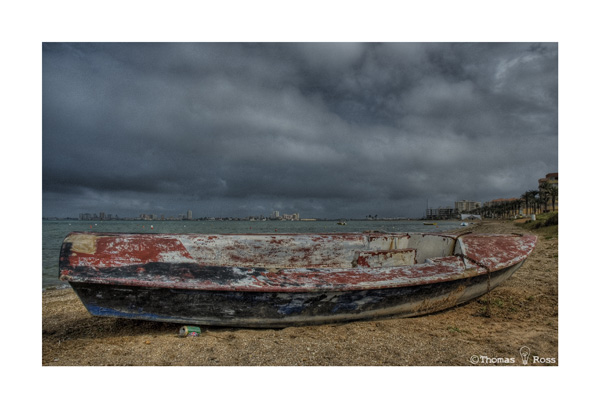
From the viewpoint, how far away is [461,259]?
4410mm

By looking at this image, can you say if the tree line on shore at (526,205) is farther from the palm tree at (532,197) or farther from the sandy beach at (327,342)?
the sandy beach at (327,342)

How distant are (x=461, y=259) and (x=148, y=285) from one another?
4.01m

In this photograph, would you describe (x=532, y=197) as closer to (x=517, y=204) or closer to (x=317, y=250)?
(x=517, y=204)

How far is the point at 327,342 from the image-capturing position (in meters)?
3.17

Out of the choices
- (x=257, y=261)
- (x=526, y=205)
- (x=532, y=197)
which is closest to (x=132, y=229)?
(x=257, y=261)

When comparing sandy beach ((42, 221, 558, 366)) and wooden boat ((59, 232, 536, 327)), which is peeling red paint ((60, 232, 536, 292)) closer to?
wooden boat ((59, 232, 536, 327))

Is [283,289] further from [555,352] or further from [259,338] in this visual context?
[555,352]

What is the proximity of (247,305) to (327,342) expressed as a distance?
920mm

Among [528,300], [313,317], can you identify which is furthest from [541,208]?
[313,317]

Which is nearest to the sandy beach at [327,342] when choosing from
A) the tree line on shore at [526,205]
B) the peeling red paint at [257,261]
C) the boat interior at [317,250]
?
the peeling red paint at [257,261]

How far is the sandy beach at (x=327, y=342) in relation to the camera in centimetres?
291

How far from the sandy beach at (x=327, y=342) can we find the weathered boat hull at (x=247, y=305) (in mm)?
130

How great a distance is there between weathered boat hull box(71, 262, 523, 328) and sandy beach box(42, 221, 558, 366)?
0.43 feet

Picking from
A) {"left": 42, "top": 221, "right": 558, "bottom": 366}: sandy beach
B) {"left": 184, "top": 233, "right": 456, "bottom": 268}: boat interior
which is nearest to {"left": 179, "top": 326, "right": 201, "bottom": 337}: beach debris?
{"left": 42, "top": 221, "right": 558, "bottom": 366}: sandy beach
